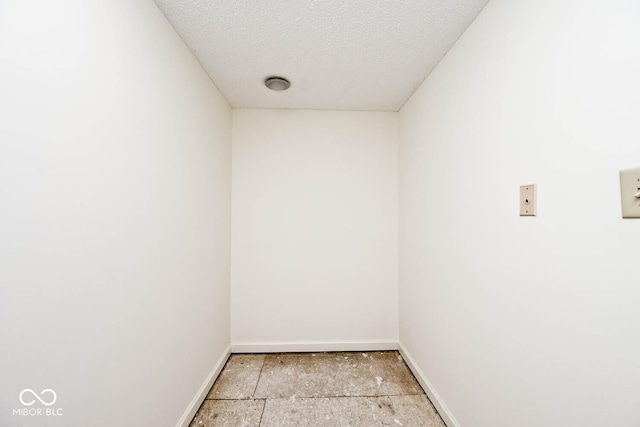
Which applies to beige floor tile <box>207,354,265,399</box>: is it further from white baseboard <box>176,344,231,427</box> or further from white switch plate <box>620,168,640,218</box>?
white switch plate <box>620,168,640,218</box>

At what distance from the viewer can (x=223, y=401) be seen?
176 cm

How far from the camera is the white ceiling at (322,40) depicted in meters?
1.27

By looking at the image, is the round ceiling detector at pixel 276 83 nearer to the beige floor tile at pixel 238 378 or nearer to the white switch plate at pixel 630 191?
the white switch plate at pixel 630 191

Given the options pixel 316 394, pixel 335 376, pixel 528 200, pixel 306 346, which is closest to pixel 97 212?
pixel 528 200

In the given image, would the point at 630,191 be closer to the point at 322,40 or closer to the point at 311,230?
the point at 322,40

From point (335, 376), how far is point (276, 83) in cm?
238

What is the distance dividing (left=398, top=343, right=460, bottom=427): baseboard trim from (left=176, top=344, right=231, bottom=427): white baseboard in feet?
5.22

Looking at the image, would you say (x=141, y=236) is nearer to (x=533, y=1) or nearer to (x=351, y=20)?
(x=351, y=20)

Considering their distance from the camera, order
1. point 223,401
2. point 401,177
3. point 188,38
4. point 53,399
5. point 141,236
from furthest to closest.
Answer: point 401,177 → point 223,401 → point 188,38 → point 141,236 → point 53,399

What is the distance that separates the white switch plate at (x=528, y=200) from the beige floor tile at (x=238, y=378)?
206 cm

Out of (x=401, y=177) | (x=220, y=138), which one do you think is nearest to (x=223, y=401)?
(x=220, y=138)

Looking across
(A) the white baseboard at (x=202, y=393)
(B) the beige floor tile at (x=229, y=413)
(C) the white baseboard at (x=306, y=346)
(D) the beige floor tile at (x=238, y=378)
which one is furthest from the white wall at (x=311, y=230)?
(B) the beige floor tile at (x=229, y=413)

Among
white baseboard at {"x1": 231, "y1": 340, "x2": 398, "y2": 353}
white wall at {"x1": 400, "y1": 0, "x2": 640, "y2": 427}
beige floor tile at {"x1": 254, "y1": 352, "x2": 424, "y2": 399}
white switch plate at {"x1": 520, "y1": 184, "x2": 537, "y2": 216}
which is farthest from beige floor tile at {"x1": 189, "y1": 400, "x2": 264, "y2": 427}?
white switch plate at {"x1": 520, "y1": 184, "x2": 537, "y2": 216}

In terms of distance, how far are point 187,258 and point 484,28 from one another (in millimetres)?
2086
